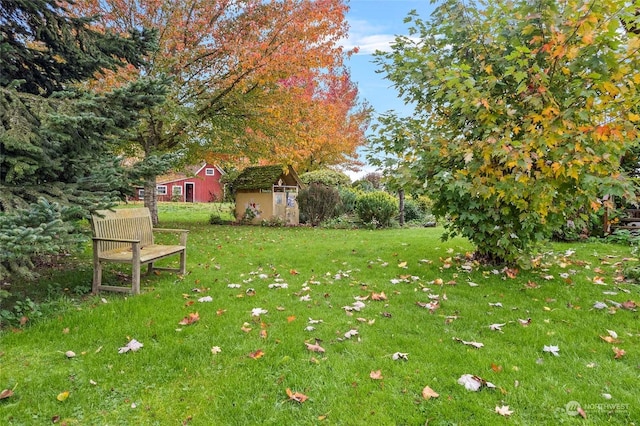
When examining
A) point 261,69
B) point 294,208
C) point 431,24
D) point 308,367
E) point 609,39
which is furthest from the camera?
point 294,208

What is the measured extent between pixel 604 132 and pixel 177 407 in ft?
13.6

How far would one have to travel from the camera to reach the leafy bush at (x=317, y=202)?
12.7 metres

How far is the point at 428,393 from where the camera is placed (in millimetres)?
2287

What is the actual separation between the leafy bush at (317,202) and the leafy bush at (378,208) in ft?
3.46

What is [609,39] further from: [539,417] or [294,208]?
[294,208]

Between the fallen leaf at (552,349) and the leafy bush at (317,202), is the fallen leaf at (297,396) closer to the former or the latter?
the fallen leaf at (552,349)

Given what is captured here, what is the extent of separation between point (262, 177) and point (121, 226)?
8.59 meters

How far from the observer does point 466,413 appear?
212 centimetres

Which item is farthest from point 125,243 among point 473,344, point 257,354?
point 473,344

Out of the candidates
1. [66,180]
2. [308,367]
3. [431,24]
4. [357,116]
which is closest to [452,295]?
[308,367]

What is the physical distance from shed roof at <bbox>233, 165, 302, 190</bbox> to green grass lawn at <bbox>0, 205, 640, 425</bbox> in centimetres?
801

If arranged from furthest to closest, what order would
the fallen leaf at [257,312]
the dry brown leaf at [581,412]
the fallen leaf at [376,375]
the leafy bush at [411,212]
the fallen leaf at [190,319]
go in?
the leafy bush at [411,212]
the fallen leaf at [257,312]
the fallen leaf at [190,319]
the fallen leaf at [376,375]
the dry brown leaf at [581,412]

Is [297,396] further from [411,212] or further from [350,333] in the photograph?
[411,212]

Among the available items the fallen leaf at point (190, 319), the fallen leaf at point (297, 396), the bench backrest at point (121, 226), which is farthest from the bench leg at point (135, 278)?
the fallen leaf at point (297, 396)
